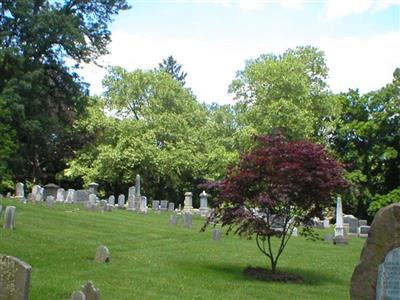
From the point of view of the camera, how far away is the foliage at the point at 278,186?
16062 millimetres

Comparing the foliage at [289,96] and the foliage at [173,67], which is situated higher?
the foliage at [173,67]

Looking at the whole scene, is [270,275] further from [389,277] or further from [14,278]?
[14,278]

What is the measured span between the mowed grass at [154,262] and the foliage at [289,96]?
2128cm

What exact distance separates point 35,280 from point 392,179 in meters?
40.7

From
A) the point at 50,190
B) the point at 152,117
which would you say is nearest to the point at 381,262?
the point at 50,190

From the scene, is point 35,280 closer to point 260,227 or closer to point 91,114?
point 260,227

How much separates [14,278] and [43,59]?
33.6 m

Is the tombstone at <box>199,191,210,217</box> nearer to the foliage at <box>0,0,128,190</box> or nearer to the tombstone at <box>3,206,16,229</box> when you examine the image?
the foliage at <box>0,0,128,190</box>

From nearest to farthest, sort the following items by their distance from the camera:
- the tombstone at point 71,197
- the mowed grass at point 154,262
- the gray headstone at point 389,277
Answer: the gray headstone at point 389,277, the mowed grass at point 154,262, the tombstone at point 71,197

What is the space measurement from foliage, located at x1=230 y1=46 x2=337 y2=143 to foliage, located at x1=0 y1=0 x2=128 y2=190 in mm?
13454

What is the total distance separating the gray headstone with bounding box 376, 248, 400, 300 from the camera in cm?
898

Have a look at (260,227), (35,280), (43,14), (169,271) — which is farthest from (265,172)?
(43,14)

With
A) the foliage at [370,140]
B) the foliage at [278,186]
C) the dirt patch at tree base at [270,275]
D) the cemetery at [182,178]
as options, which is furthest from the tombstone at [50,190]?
the dirt patch at tree base at [270,275]

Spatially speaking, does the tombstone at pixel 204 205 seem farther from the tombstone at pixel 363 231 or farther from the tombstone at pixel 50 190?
the tombstone at pixel 363 231
